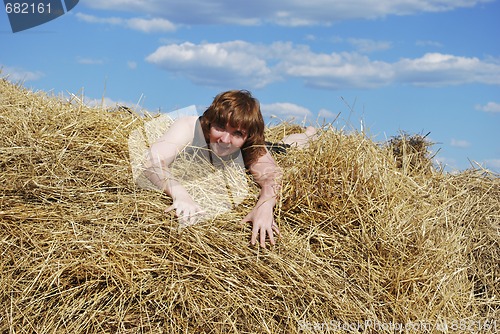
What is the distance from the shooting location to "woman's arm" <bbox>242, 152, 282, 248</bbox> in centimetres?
298

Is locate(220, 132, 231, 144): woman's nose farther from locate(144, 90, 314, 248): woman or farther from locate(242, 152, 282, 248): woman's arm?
locate(242, 152, 282, 248): woman's arm

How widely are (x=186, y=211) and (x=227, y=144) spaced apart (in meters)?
0.59

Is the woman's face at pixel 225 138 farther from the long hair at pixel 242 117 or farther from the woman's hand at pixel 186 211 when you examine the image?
the woman's hand at pixel 186 211


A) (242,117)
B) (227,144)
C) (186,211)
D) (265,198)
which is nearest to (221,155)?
(227,144)

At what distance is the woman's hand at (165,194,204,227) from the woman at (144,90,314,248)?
0.04m

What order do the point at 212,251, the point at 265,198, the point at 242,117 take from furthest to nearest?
the point at 242,117
the point at 265,198
the point at 212,251

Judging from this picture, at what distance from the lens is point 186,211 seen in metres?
2.96

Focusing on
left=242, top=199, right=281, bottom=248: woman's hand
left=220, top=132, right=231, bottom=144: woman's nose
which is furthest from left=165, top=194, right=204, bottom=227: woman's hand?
left=220, top=132, right=231, bottom=144: woman's nose

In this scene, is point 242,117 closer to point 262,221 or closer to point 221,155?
point 221,155

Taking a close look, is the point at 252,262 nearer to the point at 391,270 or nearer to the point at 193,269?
the point at 193,269

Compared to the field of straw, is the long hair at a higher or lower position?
higher

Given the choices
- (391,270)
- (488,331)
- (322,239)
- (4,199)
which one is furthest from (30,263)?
(488,331)

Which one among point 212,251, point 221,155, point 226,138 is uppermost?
point 226,138

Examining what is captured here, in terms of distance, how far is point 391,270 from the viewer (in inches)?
123
